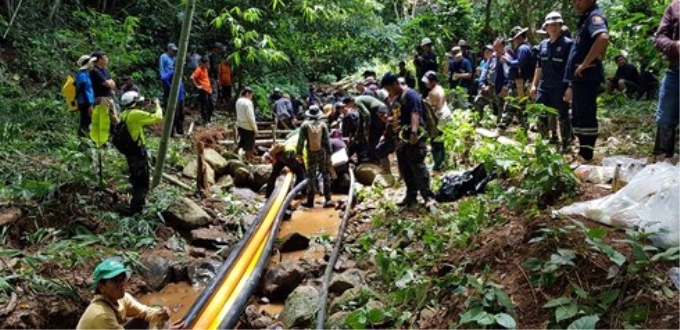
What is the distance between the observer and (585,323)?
281 centimetres

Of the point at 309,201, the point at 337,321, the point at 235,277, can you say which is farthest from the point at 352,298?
the point at 309,201

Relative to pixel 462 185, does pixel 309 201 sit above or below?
below

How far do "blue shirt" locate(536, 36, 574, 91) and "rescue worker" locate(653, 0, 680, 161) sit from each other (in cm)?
174

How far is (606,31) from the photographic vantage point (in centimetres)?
516

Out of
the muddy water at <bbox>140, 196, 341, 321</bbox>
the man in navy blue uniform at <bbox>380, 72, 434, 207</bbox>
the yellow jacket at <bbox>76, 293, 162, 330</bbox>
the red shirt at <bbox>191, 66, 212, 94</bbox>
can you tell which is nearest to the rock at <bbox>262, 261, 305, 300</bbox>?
the muddy water at <bbox>140, 196, 341, 321</bbox>

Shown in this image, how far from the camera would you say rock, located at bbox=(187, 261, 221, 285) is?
6594mm

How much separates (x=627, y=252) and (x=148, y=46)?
15.7 meters

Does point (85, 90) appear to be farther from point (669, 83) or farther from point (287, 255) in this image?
point (669, 83)

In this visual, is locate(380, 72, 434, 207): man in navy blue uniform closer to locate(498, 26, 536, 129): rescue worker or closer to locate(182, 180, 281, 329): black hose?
locate(182, 180, 281, 329): black hose

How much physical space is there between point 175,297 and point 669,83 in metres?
5.34

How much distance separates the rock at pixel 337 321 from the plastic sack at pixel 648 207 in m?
1.86

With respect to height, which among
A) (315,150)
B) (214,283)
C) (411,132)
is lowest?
(214,283)

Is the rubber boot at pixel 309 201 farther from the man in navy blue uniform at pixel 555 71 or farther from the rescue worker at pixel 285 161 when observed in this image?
the man in navy blue uniform at pixel 555 71

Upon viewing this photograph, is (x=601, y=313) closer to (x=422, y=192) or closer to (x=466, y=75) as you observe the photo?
(x=422, y=192)
